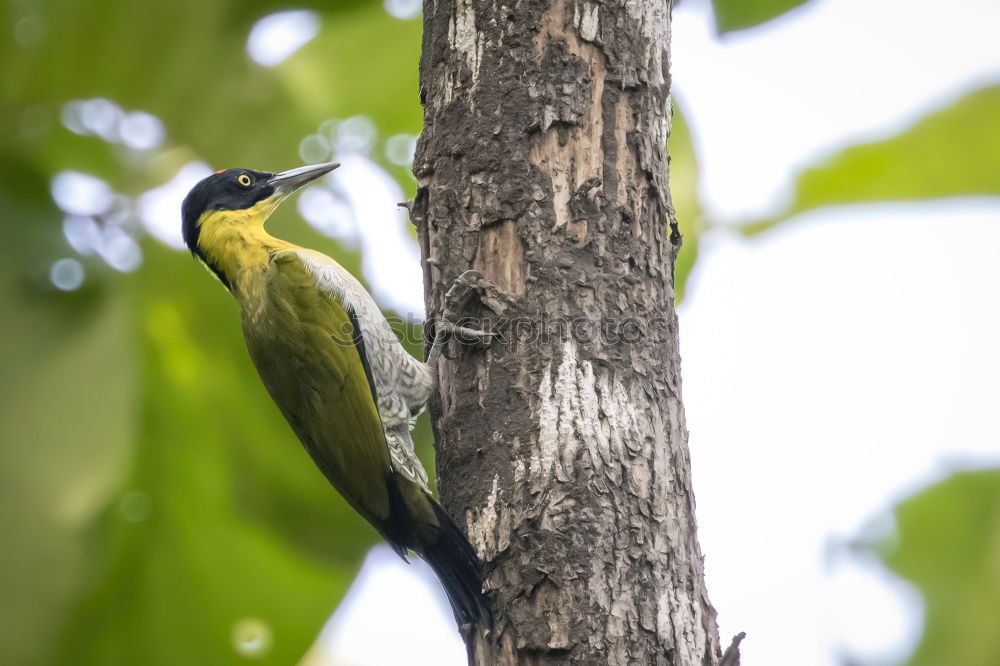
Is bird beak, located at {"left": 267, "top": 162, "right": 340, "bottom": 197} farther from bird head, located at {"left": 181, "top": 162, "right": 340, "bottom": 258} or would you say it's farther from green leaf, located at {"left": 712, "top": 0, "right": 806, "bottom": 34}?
green leaf, located at {"left": 712, "top": 0, "right": 806, "bottom": 34}

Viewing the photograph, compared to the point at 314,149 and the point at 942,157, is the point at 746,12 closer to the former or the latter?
the point at 942,157

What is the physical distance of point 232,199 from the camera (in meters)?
3.94

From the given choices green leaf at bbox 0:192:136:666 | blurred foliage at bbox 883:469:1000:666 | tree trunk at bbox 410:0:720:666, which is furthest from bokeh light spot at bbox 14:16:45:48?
blurred foliage at bbox 883:469:1000:666

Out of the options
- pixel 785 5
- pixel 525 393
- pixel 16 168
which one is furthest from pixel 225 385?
pixel 785 5

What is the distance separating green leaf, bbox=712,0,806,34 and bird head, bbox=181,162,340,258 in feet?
5.51

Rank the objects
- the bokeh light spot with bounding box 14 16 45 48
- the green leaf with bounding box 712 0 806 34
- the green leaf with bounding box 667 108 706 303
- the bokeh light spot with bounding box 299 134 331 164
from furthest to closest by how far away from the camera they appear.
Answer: the bokeh light spot with bounding box 299 134 331 164 < the green leaf with bounding box 667 108 706 303 < the bokeh light spot with bounding box 14 16 45 48 < the green leaf with bounding box 712 0 806 34

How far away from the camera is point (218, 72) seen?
10.3 ft

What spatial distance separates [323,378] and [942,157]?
2092mm

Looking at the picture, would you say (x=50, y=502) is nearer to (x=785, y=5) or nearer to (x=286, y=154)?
(x=286, y=154)

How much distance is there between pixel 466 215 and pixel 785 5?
104cm

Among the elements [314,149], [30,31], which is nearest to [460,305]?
[314,149]

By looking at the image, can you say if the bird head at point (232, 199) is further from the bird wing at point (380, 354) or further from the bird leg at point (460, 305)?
the bird leg at point (460, 305)

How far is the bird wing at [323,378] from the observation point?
3.16m

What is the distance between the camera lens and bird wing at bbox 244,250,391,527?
10.4 ft
